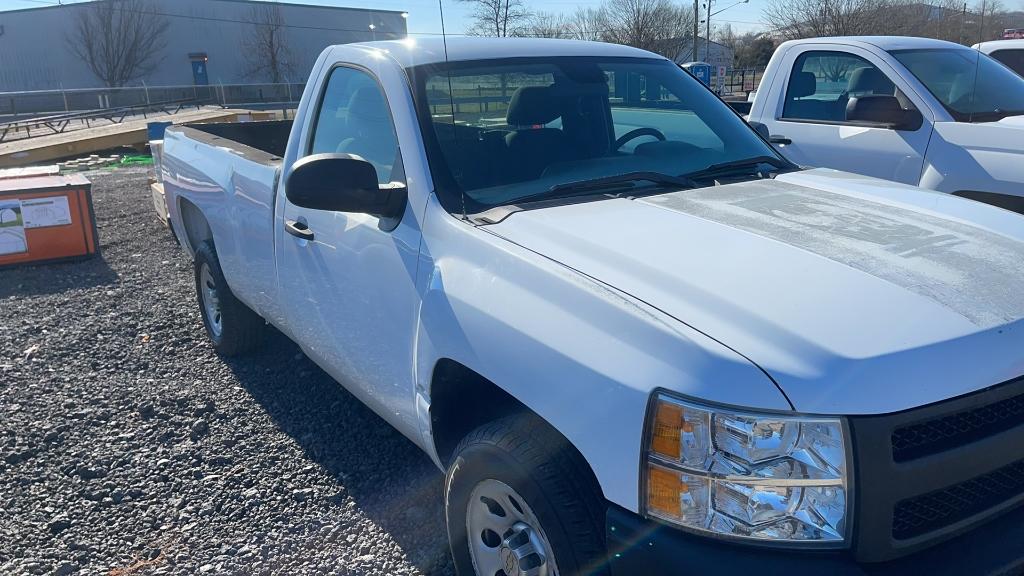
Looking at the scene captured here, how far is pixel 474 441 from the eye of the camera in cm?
227

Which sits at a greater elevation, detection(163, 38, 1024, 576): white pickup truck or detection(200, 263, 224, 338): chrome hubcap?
detection(163, 38, 1024, 576): white pickup truck

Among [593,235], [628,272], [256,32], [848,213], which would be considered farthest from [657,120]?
[256,32]

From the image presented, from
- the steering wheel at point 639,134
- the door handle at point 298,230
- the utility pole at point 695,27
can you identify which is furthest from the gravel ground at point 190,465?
the utility pole at point 695,27

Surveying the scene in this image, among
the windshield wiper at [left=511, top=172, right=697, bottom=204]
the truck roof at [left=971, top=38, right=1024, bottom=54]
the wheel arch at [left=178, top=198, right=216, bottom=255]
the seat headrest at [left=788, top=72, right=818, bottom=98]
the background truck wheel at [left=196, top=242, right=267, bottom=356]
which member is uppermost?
the truck roof at [left=971, top=38, right=1024, bottom=54]

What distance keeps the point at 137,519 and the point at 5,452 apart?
1.06m

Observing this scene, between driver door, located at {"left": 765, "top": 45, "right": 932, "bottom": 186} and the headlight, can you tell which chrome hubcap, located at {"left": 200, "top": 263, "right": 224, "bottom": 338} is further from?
the headlight

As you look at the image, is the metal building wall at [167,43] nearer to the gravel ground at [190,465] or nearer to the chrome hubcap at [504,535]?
the gravel ground at [190,465]

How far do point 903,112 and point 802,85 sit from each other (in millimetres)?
1043

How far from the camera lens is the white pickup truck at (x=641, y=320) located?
1.68 m

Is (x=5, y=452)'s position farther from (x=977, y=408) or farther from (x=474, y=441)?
(x=977, y=408)

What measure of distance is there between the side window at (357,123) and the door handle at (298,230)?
35 cm

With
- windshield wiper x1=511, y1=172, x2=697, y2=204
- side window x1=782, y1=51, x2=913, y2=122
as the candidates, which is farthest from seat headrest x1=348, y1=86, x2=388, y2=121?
side window x1=782, y1=51, x2=913, y2=122

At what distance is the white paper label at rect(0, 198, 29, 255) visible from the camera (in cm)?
740

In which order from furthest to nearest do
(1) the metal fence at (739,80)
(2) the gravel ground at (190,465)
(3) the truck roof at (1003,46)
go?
(1) the metal fence at (739,80)
(3) the truck roof at (1003,46)
(2) the gravel ground at (190,465)
